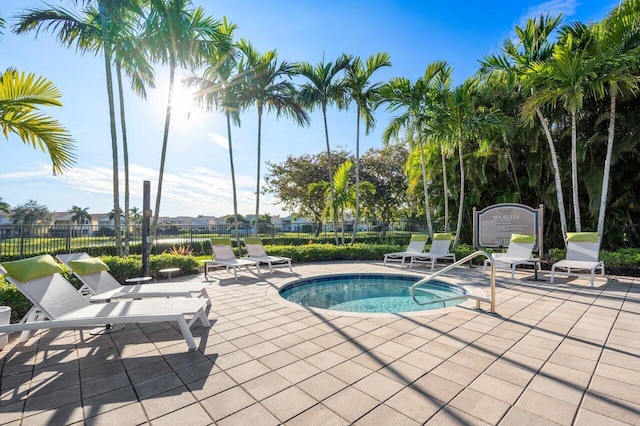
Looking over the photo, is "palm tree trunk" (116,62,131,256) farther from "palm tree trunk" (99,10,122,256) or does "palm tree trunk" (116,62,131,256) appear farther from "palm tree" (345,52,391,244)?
"palm tree" (345,52,391,244)

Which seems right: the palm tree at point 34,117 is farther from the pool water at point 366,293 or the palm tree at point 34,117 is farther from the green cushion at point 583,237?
the green cushion at point 583,237

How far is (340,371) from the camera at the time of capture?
9.48 feet

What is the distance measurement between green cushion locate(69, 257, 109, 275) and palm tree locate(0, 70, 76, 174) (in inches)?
62.9

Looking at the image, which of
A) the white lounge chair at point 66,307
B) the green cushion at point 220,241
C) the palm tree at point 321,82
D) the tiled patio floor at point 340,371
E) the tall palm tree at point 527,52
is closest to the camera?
the tiled patio floor at point 340,371

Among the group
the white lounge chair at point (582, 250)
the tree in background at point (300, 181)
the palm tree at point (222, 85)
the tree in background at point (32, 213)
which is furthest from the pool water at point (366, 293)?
the tree in background at point (32, 213)

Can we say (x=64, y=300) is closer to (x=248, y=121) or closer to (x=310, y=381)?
(x=310, y=381)

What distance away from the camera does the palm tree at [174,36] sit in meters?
7.59

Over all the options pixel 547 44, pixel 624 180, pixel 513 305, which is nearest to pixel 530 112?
pixel 547 44

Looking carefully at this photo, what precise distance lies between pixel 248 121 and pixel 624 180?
1316cm

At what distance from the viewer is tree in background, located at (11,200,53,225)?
184 ft

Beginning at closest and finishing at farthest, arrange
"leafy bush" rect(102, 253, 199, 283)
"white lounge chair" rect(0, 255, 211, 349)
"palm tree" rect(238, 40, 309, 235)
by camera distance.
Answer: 1. "white lounge chair" rect(0, 255, 211, 349)
2. "leafy bush" rect(102, 253, 199, 283)
3. "palm tree" rect(238, 40, 309, 235)

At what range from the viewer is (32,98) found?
4203mm

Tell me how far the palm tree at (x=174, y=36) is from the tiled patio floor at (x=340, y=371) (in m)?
6.34

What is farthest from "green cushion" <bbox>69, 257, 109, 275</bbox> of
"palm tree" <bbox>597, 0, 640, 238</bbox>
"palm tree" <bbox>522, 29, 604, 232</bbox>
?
"palm tree" <bbox>597, 0, 640, 238</bbox>
